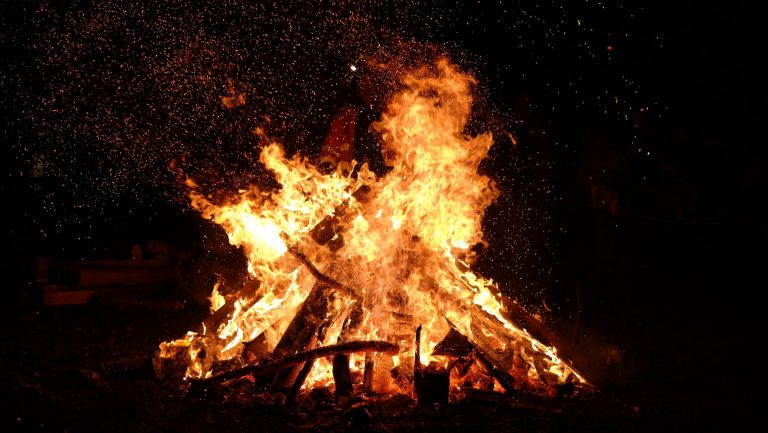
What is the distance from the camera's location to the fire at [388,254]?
5586 millimetres

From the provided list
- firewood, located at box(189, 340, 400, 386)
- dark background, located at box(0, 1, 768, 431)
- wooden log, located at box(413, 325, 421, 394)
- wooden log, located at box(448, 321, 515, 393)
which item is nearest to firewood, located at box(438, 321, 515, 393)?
wooden log, located at box(448, 321, 515, 393)

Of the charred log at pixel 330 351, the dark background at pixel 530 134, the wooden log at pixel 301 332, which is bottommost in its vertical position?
the charred log at pixel 330 351

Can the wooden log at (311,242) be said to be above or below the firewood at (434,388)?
above

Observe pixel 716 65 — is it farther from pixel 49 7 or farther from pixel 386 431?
pixel 49 7

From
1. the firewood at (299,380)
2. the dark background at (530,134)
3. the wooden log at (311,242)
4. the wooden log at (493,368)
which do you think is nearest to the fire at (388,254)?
the wooden log at (311,242)

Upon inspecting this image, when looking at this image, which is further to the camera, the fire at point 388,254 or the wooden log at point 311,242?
the wooden log at point 311,242

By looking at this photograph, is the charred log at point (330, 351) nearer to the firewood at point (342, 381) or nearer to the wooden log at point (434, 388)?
the firewood at point (342, 381)

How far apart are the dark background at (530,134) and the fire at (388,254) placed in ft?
5.44

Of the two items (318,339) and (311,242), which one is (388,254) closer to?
(311,242)

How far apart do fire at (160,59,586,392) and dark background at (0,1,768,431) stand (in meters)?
1.66

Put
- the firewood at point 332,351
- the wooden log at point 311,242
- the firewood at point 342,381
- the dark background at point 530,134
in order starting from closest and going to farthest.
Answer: the firewood at point 342,381
the firewood at point 332,351
the wooden log at point 311,242
the dark background at point 530,134

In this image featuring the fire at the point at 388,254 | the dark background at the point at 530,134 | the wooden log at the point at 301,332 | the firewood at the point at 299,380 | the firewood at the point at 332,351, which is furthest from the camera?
the dark background at the point at 530,134

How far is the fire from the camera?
18.3ft

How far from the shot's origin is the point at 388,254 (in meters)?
6.03
